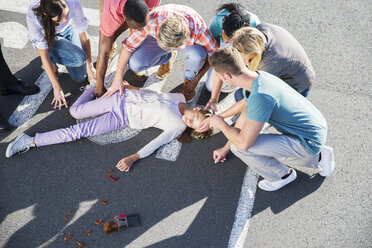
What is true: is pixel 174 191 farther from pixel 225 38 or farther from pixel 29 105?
pixel 29 105

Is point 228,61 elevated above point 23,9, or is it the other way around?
point 228,61

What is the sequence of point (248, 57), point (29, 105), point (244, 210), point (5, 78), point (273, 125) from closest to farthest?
point (248, 57), point (273, 125), point (244, 210), point (5, 78), point (29, 105)

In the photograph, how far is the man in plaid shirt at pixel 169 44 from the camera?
380cm

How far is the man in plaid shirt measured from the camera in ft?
A: 12.5

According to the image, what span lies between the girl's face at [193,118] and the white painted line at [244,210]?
965 millimetres

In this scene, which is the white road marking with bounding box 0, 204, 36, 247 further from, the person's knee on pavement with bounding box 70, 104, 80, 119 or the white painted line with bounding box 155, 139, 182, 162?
the white painted line with bounding box 155, 139, 182, 162

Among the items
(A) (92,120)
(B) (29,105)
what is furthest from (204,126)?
(B) (29,105)

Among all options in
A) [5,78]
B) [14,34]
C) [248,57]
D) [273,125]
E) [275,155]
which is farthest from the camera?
[14,34]

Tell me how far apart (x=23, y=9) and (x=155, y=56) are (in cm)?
312

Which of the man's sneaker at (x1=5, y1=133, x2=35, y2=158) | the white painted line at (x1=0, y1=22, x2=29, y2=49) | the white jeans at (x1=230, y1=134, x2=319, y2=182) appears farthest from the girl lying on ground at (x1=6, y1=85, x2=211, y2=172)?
the white painted line at (x1=0, y1=22, x2=29, y2=49)

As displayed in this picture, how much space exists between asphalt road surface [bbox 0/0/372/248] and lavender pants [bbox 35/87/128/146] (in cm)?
16

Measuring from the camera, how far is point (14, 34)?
546cm

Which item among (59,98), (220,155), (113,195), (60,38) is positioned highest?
(60,38)

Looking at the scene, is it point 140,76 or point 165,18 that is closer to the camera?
point 165,18
